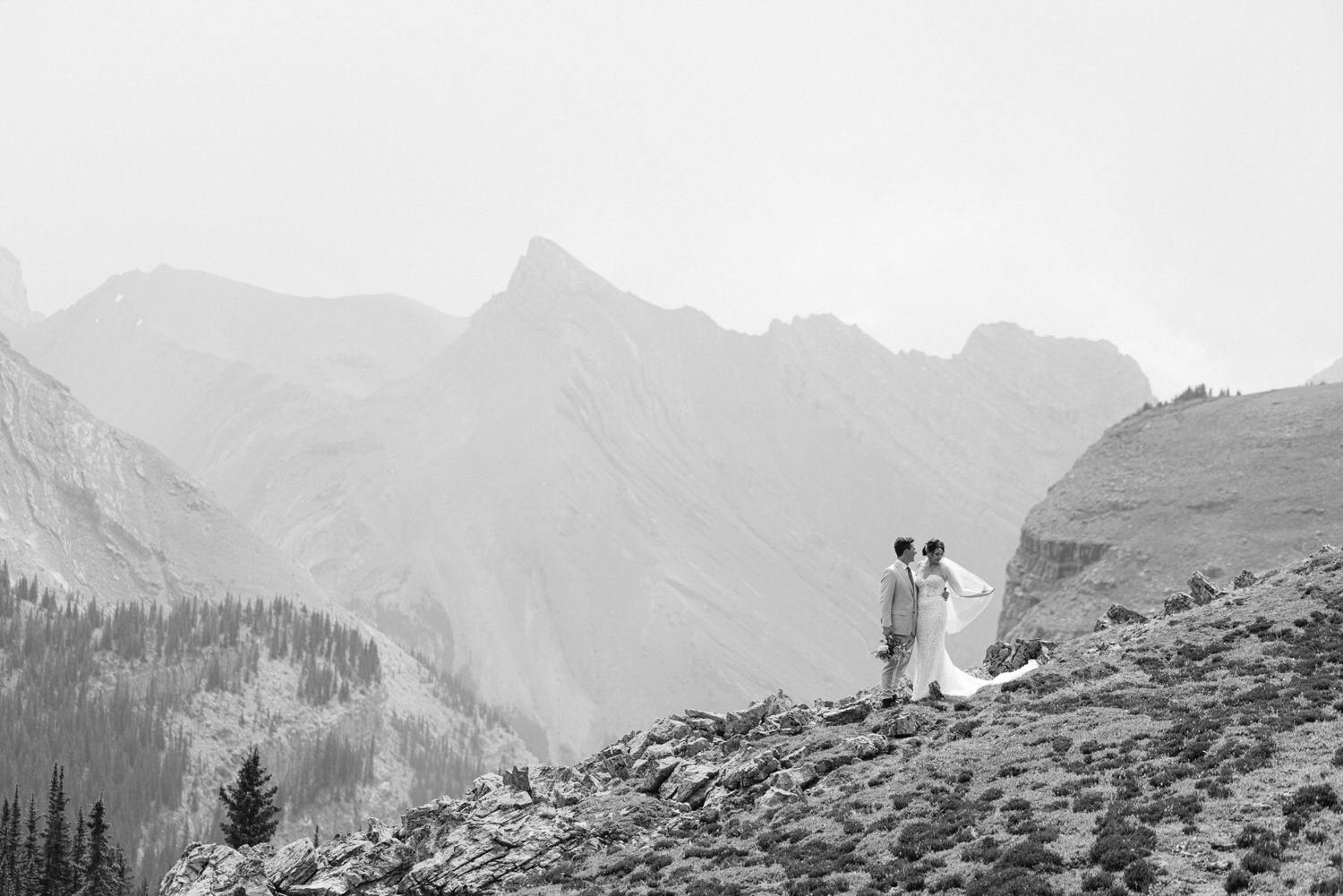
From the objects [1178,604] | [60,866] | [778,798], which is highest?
[1178,604]

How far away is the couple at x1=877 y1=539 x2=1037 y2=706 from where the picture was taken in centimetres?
4291

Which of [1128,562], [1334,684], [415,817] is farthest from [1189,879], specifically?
[1128,562]

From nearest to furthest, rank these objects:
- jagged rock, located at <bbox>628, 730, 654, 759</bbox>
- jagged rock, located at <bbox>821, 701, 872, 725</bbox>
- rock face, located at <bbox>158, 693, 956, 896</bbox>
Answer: rock face, located at <bbox>158, 693, 956, 896</bbox>, jagged rock, located at <bbox>821, 701, 872, 725</bbox>, jagged rock, located at <bbox>628, 730, 654, 759</bbox>

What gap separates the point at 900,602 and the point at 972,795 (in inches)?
381

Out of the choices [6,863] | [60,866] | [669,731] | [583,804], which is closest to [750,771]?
[583,804]

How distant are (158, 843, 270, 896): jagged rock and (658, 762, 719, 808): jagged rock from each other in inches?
709

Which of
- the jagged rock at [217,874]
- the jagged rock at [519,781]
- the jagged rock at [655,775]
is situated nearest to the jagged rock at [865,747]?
the jagged rock at [655,775]

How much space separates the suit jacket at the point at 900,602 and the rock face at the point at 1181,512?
111614mm

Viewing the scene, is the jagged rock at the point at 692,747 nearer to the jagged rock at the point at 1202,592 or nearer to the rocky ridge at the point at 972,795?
the rocky ridge at the point at 972,795

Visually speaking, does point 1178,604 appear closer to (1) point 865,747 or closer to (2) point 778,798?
(1) point 865,747

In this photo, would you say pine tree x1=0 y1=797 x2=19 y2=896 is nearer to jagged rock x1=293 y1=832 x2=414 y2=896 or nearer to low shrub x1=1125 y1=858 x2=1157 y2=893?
jagged rock x1=293 y1=832 x2=414 y2=896

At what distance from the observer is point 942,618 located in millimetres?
43000

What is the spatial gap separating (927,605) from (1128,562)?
132 metres

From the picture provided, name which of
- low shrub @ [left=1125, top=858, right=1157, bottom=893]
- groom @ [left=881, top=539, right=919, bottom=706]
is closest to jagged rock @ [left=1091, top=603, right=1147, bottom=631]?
groom @ [left=881, top=539, right=919, bottom=706]
